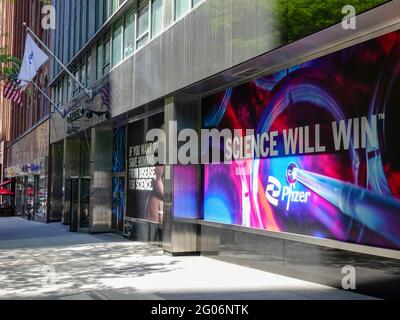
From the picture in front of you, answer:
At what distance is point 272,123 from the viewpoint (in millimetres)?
10836

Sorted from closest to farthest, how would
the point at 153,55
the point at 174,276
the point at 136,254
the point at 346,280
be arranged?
the point at 346,280 → the point at 174,276 → the point at 136,254 → the point at 153,55

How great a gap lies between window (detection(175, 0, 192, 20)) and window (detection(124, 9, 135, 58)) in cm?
399

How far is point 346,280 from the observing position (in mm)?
8555

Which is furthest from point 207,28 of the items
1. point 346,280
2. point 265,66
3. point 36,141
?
point 36,141

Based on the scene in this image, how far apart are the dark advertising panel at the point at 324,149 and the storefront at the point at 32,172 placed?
864 inches

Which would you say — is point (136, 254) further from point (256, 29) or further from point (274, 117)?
point (256, 29)

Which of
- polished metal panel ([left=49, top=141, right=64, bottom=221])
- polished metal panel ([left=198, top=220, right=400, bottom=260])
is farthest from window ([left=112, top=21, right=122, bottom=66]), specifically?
→ polished metal panel ([left=49, top=141, right=64, bottom=221])

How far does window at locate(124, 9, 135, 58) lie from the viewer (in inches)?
691

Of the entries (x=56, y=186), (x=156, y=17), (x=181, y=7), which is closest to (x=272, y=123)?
(x=181, y=7)

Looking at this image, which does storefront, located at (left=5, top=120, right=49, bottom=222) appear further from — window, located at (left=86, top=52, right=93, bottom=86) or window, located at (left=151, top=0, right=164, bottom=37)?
window, located at (left=151, top=0, right=164, bottom=37)

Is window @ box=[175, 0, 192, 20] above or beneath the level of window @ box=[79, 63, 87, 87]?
beneath

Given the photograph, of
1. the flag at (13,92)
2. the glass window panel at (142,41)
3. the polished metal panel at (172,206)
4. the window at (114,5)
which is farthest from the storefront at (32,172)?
the polished metal panel at (172,206)

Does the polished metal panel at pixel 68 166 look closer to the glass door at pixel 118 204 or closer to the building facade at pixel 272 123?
the glass door at pixel 118 204
